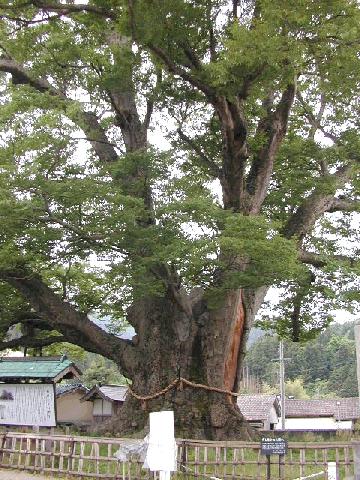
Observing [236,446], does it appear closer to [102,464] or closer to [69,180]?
[102,464]

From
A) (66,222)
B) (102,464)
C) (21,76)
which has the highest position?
(21,76)

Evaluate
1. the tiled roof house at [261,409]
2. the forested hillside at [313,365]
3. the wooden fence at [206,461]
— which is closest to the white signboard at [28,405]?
the wooden fence at [206,461]

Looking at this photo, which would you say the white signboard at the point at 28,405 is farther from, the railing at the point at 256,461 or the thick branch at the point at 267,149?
the thick branch at the point at 267,149

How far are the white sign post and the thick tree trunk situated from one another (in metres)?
4.43

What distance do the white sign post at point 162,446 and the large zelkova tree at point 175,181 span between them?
9.90ft

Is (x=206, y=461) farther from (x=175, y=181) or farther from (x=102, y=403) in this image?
(x=102, y=403)

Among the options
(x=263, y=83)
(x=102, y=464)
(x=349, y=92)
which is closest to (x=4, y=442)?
(x=102, y=464)

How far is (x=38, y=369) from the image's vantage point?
13.1m

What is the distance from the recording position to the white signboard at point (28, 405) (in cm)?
1258

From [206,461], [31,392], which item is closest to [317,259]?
[206,461]

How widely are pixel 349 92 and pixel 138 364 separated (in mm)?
8024

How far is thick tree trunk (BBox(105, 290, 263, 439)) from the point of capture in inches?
499

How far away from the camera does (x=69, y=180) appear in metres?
10.5

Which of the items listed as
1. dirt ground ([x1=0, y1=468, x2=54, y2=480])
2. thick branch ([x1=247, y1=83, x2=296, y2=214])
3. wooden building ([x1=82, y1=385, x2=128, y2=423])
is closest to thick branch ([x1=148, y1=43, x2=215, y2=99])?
thick branch ([x1=247, y1=83, x2=296, y2=214])
